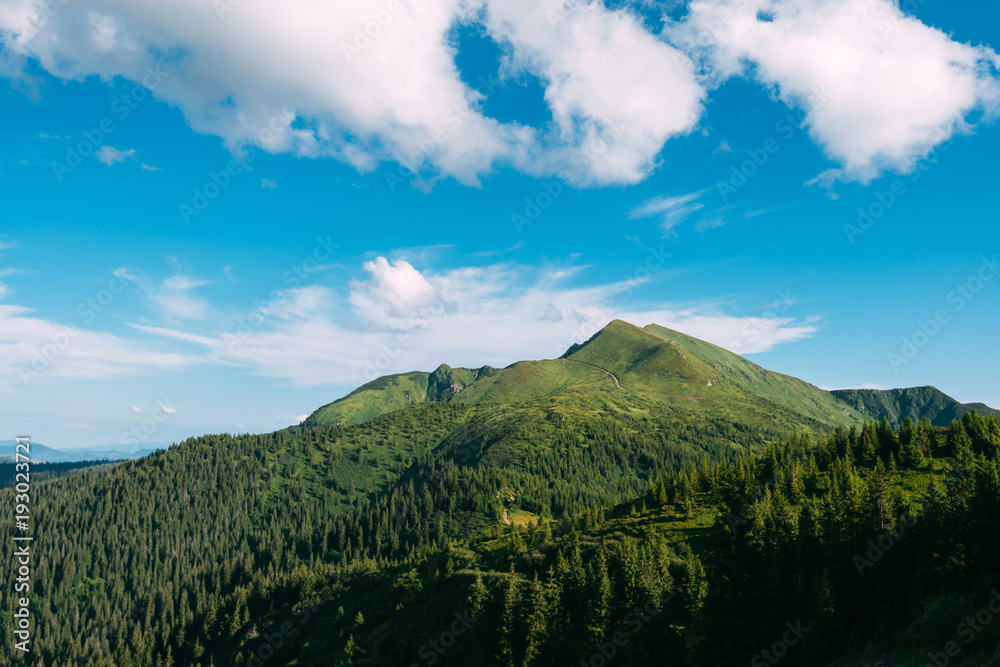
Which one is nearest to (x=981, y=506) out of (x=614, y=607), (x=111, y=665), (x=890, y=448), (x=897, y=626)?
(x=897, y=626)

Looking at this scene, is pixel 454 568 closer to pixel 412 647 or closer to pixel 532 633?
pixel 412 647

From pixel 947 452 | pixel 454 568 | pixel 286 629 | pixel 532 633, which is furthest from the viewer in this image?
pixel 286 629

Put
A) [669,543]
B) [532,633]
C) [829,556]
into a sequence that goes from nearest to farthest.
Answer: [829,556], [532,633], [669,543]

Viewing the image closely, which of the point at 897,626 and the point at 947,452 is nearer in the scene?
the point at 897,626

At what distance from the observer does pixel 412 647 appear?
12394 cm

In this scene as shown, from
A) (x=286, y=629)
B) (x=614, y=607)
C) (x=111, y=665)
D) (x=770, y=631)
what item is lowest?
(x=111, y=665)

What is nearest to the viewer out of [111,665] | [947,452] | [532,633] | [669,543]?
[532,633]

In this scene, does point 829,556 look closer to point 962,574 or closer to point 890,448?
point 962,574

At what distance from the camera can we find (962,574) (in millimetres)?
52438

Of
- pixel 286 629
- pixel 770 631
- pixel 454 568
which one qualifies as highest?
pixel 770 631

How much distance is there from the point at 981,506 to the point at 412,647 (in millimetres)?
115643

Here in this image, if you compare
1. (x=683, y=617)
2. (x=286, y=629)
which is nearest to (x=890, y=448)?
(x=683, y=617)

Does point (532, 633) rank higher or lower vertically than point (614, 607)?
lower

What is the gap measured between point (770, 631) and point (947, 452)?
396 feet
